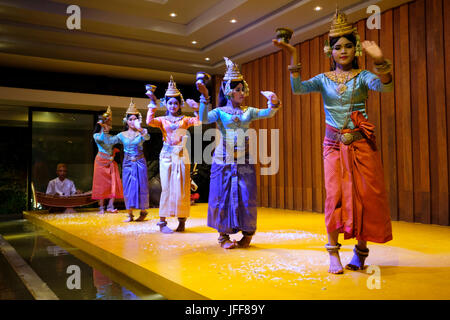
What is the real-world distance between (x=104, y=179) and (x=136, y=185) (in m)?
1.89

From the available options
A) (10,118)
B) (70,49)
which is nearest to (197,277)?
(70,49)

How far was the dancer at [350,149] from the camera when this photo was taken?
2.22 metres

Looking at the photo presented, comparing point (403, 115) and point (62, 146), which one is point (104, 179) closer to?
point (62, 146)

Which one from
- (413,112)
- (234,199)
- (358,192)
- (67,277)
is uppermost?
(413,112)

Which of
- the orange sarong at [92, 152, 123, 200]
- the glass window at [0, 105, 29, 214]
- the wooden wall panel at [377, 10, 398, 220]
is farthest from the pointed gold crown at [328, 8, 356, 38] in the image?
the glass window at [0, 105, 29, 214]

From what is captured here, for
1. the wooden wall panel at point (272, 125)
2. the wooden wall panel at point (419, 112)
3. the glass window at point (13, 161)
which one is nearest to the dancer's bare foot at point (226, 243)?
the wooden wall panel at point (419, 112)

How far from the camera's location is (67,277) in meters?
2.72

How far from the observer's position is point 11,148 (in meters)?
9.98

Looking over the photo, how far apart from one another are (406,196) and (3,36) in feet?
23.3

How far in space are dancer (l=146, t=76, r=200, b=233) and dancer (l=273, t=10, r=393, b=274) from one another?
191 cm

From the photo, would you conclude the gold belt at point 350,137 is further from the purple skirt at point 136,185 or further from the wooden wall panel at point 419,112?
the wooden wall panel at point 419,112

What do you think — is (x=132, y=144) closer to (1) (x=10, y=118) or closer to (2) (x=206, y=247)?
(2) (x=206, y=247)

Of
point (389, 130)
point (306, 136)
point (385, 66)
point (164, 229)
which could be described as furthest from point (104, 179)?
point (385, 66)

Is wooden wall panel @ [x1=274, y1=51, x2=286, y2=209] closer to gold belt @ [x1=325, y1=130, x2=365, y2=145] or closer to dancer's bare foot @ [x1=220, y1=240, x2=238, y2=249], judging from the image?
dancer's bare foot @ [x1=220, y1=240, x2=238, y2=249]
